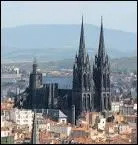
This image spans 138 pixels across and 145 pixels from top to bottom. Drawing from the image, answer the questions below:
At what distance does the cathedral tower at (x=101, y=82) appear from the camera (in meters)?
36.9

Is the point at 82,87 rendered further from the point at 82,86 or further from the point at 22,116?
the point at 22,116

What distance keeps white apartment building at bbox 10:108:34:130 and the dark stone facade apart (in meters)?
0.75

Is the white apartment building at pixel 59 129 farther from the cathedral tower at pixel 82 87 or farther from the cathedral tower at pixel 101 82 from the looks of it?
the cathedral tower at pixel 101 82

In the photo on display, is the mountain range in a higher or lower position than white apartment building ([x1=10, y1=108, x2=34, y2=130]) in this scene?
higher

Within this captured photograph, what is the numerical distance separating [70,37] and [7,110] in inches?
5855

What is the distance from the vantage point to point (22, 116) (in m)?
37.0

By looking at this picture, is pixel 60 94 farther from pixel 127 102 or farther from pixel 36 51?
pixel 36 51

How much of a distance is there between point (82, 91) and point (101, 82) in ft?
3.91

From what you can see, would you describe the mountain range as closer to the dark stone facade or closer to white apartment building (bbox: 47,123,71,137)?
the dark stone facade

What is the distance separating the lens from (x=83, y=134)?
32.3 metres

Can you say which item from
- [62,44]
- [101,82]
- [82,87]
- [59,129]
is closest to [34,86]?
[82,87]

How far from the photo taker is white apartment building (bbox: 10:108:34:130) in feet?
121

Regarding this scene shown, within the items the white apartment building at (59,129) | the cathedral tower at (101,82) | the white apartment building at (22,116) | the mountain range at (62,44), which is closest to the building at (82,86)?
the cathedral tower at (101,82)

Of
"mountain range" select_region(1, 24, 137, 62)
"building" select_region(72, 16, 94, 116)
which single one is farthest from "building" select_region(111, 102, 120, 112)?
"mountain range" select_region(1, 24, 137, 62)
